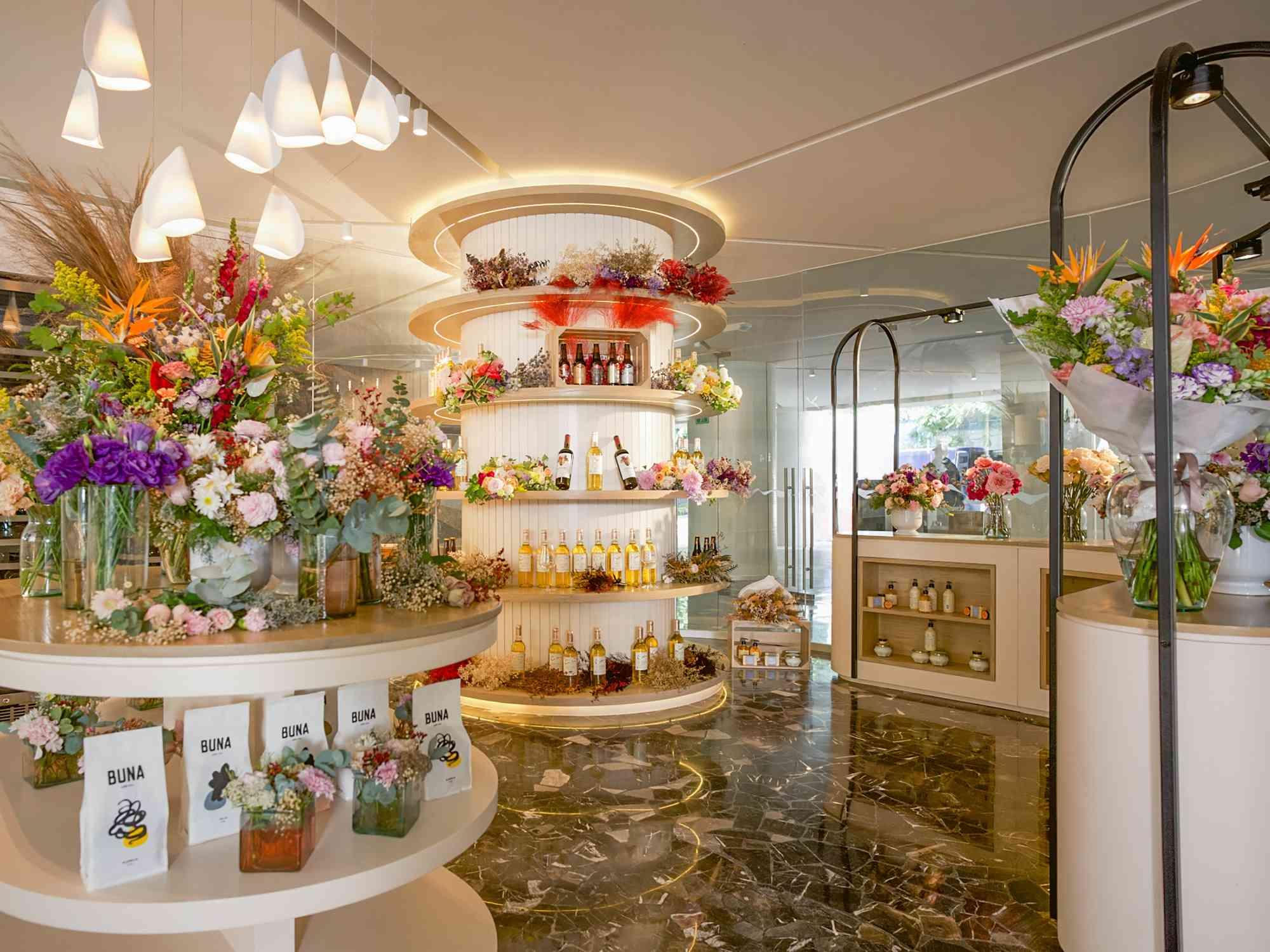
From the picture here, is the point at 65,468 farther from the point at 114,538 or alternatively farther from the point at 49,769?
the point at 49,769

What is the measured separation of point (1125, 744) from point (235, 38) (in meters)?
4.54

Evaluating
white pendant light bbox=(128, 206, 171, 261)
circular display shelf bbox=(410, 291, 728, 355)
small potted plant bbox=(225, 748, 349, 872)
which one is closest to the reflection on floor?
small potted plant bbox=(225, 748, 349, 872)

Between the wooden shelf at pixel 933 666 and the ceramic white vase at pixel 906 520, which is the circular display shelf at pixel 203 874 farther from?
the ceramic white vase at pixel 906 520

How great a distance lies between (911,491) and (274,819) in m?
4.99

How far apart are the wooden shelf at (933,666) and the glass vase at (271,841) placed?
4.70 metres

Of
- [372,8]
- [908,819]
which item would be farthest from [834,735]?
[372,8]

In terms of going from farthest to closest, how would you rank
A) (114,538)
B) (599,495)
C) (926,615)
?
(926,615) → (599,495) → (114,538)

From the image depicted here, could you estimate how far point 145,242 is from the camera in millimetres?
2602

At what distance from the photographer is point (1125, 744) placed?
204 centimetres

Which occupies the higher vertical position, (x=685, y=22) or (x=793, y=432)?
(x=685, y=22)

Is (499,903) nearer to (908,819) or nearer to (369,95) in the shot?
(908,819)

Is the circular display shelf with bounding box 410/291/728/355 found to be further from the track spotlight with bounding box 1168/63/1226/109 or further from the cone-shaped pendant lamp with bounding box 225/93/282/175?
the track spotlight with bounding box 1168/63/1226/109

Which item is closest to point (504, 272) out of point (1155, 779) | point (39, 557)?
point (39, 557)

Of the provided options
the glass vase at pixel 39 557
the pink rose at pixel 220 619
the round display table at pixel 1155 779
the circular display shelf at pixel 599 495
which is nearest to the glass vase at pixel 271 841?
the pink rose at pixel 220 619
